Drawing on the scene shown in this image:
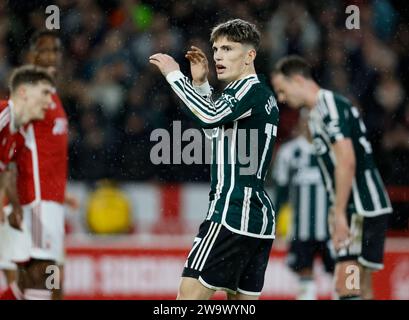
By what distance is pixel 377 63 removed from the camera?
9.48 m

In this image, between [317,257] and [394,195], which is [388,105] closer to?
[394,195]

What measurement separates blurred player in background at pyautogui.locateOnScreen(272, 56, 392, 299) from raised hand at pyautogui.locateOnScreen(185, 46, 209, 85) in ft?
5.85

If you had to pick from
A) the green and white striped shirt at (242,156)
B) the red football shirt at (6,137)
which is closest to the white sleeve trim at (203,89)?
the green and white striped shirt at (242,156)

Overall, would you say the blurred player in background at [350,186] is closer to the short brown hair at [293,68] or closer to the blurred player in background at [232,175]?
the short brown hair at [293,68]

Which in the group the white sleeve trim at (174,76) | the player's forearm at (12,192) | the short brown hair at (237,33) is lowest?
the player's forearm at (12,192)

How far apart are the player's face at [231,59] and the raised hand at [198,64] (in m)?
0.07

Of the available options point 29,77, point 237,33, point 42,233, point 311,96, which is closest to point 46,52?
point 29,77

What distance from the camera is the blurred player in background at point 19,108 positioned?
670cm

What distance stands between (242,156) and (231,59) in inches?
18.2

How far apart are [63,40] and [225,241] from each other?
4722mm

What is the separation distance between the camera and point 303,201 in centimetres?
887

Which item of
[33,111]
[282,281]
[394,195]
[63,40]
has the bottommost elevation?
[282,281]
